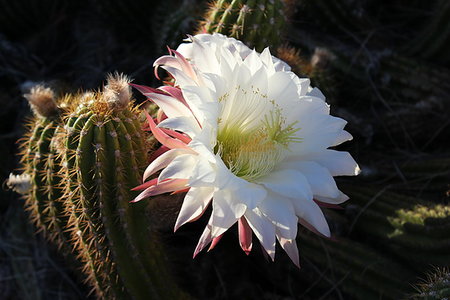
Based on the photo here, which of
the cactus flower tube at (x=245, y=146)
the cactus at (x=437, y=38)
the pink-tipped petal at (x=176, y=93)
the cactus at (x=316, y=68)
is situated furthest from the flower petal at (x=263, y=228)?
the cactus at (x=437, y=38)

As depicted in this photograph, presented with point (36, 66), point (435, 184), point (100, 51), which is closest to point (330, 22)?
point (435, 184)

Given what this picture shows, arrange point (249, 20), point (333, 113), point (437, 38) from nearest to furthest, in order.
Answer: point (249, 20), point (333, 113), point (437, 38)

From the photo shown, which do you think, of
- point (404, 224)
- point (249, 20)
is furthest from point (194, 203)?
point (404, 224)

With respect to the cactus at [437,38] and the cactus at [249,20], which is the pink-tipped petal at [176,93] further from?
the cactus at [437,38]

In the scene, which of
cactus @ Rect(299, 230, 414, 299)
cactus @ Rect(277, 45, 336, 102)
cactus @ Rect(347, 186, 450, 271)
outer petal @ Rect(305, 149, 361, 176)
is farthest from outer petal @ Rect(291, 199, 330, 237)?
cactus @ Rect(277, 45, 336, 102)

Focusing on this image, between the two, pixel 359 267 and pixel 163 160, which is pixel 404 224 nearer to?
pixel 359 267

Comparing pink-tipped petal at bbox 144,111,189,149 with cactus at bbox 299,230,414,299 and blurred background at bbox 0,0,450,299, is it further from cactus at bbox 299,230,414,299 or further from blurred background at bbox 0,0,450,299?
cactus at bbox 299,230,414,299
